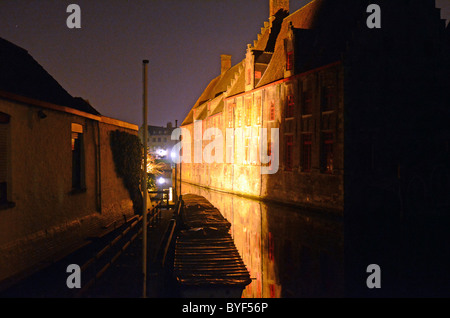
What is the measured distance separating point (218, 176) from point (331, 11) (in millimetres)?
20635

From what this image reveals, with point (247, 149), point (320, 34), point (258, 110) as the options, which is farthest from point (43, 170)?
point (247, 149)

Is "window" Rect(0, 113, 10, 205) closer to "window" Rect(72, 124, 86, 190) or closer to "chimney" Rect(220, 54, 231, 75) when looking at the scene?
"window" Rect(72, 124, 86, 190)

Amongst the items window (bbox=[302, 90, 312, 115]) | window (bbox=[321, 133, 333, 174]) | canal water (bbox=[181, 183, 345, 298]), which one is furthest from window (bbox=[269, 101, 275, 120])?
canal water (bbox=[181, 183, 345, 298])

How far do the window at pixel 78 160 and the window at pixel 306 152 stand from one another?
1541 cm

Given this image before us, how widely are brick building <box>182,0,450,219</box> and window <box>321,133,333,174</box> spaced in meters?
0.06

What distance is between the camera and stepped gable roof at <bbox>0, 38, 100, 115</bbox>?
414 inches

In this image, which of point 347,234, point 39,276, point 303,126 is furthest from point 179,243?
point 303,126

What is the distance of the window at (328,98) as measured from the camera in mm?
22547

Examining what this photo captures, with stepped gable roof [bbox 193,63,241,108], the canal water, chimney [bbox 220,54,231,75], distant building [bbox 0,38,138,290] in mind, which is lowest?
the canal water

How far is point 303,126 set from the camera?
25.2 m

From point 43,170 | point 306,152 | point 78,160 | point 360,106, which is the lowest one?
point 43,170

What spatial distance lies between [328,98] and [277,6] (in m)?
17.7

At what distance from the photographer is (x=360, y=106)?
2158 centimetres

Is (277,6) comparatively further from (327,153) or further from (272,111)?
(327,153)
